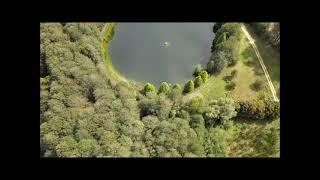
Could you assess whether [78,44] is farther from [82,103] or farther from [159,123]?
[159,123]

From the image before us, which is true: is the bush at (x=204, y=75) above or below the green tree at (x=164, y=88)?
above

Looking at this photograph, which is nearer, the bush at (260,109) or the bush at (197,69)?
the bush at (260,109)

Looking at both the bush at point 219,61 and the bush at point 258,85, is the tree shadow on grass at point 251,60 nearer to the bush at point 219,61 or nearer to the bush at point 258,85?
the bush at point 258,85

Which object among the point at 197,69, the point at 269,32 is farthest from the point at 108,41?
the point at 269,32

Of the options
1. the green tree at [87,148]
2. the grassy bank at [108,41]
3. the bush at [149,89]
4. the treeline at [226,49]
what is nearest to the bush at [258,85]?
the treeline at [226,49]

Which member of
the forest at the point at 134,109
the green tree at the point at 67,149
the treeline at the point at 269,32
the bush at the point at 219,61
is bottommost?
the green tree at the point at 67,149

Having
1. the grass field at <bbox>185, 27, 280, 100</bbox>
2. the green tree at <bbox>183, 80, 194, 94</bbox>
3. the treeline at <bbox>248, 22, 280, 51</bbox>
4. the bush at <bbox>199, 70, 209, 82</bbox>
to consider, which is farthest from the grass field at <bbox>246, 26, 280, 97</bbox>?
the green tree at <bbox>183, 80, 194, 94</bbox>
